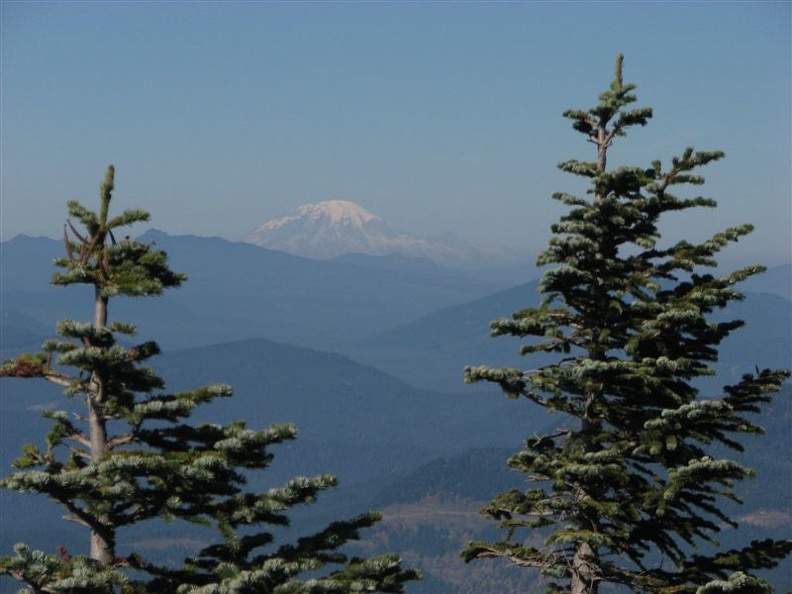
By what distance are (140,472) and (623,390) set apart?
36.7 ft

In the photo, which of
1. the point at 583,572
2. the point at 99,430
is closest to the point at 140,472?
the point at 99,430

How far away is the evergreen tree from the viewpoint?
19281 millimetres

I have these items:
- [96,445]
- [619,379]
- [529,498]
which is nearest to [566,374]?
[619,379]

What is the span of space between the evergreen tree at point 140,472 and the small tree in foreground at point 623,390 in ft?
16.4

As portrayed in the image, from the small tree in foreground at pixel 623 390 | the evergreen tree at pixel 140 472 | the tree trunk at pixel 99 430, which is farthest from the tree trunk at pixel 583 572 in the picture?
the tree trunk at pixel 99 430

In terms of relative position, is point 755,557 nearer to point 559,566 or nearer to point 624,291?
point 559,566

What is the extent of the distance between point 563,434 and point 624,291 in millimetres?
3534

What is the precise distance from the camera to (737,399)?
83.5 feet

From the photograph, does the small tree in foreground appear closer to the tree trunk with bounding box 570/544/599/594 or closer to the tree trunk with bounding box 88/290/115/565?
the tree trunk with bounding box 570/544/599/594

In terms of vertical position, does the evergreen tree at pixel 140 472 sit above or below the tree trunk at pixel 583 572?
above

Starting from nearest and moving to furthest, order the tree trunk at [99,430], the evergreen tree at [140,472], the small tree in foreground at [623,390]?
the evergreen tree at [140,472]
the tree trunk at [99,430]
the small tree in foreground at [623,390]

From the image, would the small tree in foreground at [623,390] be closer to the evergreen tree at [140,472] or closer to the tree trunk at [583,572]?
the tree trunk at [583,572]

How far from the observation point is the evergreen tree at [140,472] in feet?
63.3

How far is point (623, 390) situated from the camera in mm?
25812
